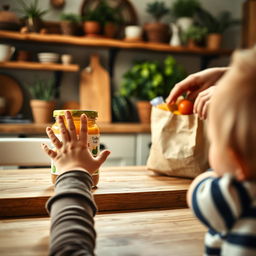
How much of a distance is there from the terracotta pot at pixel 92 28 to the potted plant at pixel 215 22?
0.97 m

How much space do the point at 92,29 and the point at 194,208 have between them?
249 centimetres

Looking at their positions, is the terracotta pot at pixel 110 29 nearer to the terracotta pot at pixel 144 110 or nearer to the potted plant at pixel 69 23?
the potted plant at pixel 69 23

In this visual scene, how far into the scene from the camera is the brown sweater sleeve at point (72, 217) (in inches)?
21.5

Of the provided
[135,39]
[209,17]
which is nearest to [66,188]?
[135,39]

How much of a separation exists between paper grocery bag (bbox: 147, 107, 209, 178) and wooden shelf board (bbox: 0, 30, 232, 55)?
5.76 ft

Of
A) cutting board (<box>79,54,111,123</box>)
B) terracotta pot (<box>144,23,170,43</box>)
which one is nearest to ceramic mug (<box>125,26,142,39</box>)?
terracotta pot (<box>144,23,170,43</box>)

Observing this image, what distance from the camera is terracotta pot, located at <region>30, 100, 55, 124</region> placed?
2699mm

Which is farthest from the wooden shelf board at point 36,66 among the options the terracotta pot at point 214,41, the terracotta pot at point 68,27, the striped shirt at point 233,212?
the striped shirt at point 233,212

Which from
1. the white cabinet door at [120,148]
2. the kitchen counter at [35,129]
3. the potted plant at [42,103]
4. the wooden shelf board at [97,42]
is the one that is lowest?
the white cabinet door at [120,148]

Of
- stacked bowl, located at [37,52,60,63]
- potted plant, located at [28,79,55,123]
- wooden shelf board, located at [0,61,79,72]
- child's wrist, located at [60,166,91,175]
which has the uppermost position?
stacked bowl, located at [37,52,60,63]

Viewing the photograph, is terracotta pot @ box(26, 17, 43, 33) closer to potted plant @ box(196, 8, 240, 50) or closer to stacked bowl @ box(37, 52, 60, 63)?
stacked bowl @ box(37, 52, 60, 63)

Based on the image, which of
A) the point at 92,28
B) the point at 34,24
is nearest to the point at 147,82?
the point at 92,28

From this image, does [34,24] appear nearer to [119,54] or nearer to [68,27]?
[68,27]

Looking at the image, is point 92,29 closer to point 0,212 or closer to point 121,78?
point 121,78
